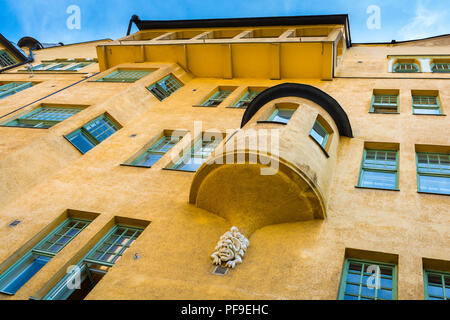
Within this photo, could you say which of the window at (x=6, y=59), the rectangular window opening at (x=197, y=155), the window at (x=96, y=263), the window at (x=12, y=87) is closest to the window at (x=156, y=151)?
the rectangular window opening at (x=197, y=155)

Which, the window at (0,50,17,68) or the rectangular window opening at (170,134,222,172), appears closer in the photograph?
the rectangular window opening at (170,134,222,172)

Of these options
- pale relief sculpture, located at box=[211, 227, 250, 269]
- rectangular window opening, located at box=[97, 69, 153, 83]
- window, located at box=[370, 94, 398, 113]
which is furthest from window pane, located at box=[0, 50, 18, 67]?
pale relief sculpture, located at box=[211, 227, 250, 269]

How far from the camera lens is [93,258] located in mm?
9641

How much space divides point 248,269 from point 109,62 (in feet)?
61.0

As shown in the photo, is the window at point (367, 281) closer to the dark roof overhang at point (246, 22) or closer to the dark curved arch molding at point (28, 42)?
the dark roof overhang at point (246, 22)

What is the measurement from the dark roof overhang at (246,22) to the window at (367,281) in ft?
62.5

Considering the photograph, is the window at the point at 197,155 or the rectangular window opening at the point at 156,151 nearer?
the window at the point at 197,155

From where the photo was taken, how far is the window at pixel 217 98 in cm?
1847

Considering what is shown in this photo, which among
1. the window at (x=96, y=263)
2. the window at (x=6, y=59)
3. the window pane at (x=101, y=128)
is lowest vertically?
the window at (x=96, y=263)

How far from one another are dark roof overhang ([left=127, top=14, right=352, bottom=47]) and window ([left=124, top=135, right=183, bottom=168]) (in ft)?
43.4

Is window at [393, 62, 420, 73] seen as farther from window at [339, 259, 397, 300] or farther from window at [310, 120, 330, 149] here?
window at [339, 259, 397, 300]

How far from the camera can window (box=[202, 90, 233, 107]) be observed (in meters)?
18.5

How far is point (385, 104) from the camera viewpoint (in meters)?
15.8

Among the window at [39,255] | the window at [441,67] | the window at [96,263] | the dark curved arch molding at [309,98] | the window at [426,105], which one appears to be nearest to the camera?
the window at [96,263]
